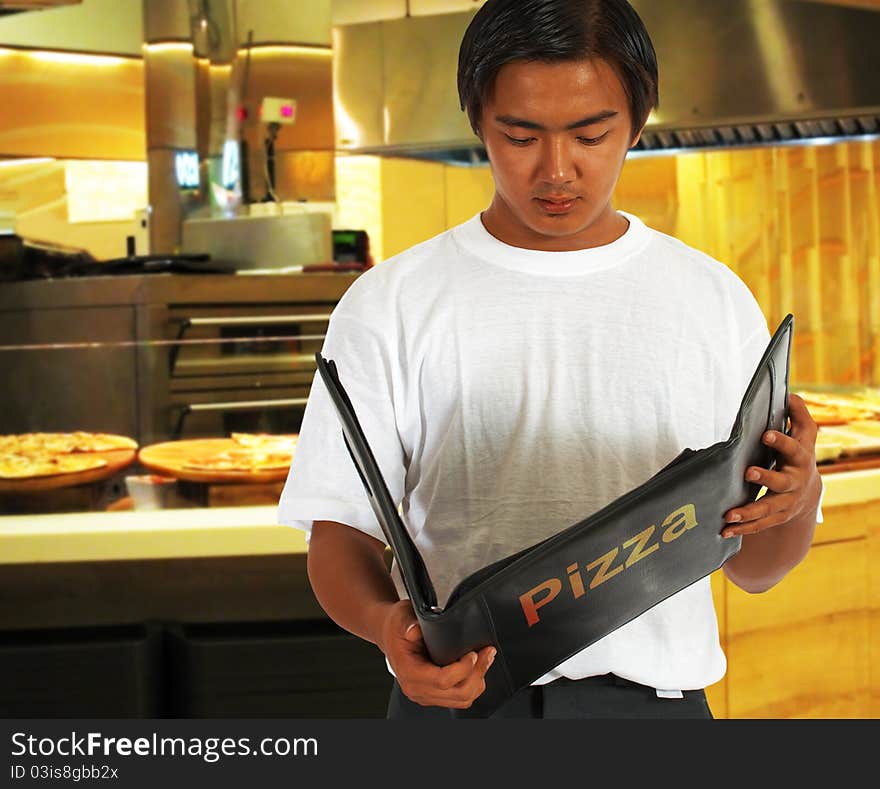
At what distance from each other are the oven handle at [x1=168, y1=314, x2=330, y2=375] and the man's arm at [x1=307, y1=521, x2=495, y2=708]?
1333mm

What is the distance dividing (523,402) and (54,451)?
1.38 metres

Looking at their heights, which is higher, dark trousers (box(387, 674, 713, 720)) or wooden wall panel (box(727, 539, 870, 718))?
dark trousers (box(387, 674, 713, 720))

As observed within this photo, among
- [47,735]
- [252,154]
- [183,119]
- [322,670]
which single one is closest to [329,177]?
[252,154]

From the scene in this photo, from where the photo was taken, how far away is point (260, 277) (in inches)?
135

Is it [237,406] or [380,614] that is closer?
[380,614]

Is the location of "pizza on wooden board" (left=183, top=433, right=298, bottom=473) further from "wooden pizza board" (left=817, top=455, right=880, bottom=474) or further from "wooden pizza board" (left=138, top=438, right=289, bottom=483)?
"wooden pizza board" (left=817, top=455, right=880, bottom=474)

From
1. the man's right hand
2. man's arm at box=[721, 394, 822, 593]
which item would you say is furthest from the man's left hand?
the man's right hand

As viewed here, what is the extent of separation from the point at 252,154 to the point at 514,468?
12.6ft

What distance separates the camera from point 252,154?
451 cm

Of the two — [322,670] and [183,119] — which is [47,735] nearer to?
[322,670]

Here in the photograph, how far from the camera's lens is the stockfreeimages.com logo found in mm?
906

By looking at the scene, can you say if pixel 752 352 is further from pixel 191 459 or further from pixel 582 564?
pixel 191 459

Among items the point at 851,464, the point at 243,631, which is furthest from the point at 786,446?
the point at 851,464

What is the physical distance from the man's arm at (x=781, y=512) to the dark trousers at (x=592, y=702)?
13cm
